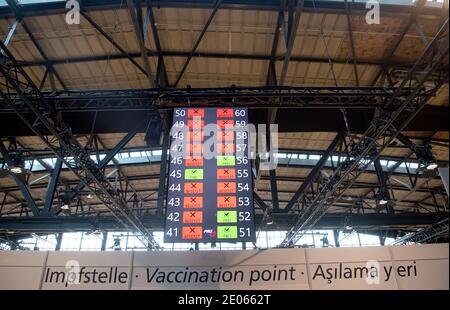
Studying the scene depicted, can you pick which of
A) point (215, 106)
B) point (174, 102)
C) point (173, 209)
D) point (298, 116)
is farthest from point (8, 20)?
point (298, 116)

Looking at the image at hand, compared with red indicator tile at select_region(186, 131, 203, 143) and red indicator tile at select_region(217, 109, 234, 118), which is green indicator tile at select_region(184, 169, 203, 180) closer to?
red indicator tile at select_region(186, 131, 203, 143)

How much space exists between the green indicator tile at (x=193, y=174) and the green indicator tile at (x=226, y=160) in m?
0.42

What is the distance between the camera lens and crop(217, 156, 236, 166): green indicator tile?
20.6ft

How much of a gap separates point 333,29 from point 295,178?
9777mm

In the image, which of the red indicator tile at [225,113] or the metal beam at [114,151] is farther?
the metal beam at [114,151]

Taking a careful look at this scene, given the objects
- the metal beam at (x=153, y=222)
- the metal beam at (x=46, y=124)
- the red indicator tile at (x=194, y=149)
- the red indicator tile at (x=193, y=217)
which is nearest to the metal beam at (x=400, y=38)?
the metal beam at (x=153, y=222)

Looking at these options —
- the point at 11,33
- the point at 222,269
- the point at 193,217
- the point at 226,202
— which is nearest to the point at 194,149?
the point at 226,202

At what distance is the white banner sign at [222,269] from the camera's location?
12.7 ft

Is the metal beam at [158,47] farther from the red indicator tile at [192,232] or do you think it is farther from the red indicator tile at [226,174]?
the red indicator tile at [192,232]

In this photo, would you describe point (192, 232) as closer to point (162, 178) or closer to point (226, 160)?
point (226, 160)

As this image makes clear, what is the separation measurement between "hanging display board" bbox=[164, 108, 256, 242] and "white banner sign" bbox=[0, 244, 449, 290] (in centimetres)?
120

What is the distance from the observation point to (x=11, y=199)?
57.9 feet

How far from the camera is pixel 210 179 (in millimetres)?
6105

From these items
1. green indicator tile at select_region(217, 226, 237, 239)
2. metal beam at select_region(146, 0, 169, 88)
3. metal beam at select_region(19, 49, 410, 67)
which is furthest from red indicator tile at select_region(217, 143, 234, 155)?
metal beam at select_region(19, 49, 410, 67)
